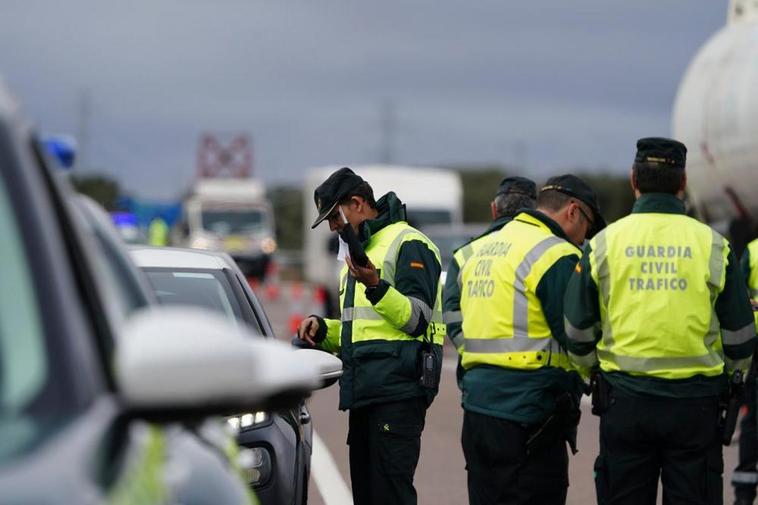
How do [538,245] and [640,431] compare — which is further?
[538,245]

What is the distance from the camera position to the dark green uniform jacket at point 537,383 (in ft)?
22.9

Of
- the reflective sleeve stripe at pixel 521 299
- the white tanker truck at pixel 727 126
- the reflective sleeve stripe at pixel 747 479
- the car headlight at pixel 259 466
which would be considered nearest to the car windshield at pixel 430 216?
the white tanker truck at pixel 727 126

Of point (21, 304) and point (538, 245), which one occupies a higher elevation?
point (21, 304)

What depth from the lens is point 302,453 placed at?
6.85 metres

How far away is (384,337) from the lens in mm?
7344

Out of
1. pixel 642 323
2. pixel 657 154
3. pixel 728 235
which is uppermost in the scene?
pixel 657 154

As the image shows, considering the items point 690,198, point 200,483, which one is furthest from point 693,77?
point 200,483

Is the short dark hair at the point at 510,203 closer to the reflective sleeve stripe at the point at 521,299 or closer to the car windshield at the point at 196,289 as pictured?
the reflective sleeve stripe at the point at 521,299

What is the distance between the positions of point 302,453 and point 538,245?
131cm

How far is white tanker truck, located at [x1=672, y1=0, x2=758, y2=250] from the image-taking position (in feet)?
57.2

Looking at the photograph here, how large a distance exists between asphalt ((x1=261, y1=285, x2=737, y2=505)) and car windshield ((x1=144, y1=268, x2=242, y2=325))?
3354 mm

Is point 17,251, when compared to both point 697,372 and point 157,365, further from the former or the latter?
point 697,372

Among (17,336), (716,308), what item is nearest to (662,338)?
(716,308)

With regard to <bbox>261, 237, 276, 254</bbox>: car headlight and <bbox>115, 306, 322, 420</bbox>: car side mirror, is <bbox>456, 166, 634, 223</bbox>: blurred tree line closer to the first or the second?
<bbox>261, 237, 276, 254</bbox>: car headlight
